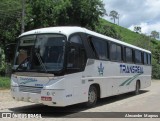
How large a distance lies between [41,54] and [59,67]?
904mm

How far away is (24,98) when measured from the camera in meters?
12.3

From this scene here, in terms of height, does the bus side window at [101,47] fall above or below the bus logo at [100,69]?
above

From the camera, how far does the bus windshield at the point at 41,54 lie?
1200cm

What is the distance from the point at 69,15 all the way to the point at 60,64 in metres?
22.8

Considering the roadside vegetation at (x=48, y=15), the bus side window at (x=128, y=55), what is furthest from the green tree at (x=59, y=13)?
the bus side window at (x=128, y=55)

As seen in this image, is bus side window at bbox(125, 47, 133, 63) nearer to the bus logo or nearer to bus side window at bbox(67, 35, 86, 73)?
the bus logo

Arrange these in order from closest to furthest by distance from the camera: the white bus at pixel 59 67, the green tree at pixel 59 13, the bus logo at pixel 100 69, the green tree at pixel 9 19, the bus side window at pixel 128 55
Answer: the white bus at pixel 59 67 < the bus logo at pixel 100 69 < the bus side window at pixel 128 55 < the green tree at pixel 9 19 < the green tree at pixel 59 13

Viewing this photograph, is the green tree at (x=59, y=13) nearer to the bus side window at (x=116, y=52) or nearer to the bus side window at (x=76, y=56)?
the bus side window at (x=116, y=52)

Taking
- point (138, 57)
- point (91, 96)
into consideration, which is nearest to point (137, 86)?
point (138, 57)

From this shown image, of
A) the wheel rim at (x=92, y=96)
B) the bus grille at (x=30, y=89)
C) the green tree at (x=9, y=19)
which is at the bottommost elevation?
the wheel rim at (x=92, y=96)

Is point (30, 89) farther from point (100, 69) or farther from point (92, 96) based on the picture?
point (100, 69)

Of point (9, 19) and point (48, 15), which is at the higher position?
point (48, 15)

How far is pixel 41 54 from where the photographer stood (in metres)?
12.3

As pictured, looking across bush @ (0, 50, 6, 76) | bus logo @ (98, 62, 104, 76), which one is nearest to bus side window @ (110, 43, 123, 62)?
bus logo @ (98, 62, 104, 76)
